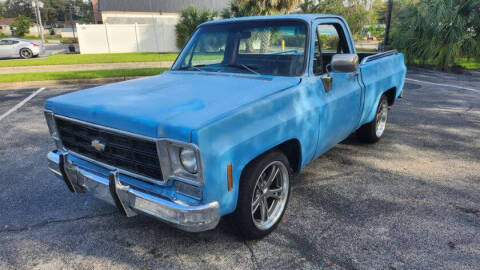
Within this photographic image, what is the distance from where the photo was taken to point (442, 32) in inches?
571

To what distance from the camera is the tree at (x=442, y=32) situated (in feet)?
46.2

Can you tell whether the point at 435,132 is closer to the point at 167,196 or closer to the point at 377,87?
the point at 377,87

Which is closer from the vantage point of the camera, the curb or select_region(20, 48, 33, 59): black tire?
the curb

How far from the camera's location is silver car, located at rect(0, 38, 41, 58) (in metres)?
22.4

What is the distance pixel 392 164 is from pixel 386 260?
2212 mm

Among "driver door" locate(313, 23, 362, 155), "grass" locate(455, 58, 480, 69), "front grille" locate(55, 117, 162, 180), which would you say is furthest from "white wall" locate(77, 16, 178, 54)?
"front grille" locate(55, 117, 162, 180)

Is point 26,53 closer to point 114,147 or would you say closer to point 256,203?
point 114,147

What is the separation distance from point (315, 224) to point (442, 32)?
1472 cm

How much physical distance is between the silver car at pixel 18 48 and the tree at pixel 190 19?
33.8ft

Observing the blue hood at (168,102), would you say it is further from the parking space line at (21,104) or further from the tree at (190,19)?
the tree at (190,19)

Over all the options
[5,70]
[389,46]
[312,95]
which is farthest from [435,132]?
[5,70]

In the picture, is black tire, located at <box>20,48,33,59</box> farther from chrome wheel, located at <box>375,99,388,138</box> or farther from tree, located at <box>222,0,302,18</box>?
chrome wheel, located at <box>375,99,388,138</box>

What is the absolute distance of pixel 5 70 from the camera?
1521 cm

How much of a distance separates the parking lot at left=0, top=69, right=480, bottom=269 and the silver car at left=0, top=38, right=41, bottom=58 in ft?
70.2
